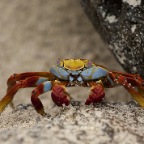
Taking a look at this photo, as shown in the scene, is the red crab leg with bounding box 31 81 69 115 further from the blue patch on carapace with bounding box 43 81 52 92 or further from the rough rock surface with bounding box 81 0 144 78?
the rough rock surface with bounding box 81 0 144 78

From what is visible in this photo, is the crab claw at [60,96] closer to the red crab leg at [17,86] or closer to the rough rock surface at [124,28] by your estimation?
the red crab leg at [17,86]

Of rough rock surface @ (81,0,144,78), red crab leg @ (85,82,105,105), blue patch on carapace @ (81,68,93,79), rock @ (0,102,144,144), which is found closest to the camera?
rock @ (0,102,144,144)

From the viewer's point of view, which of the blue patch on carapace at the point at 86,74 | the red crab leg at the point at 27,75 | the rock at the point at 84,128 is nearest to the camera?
the rock at the point at 84,128

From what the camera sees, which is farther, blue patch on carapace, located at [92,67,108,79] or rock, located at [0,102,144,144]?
blue patch on carapace, located at [92,67,108,79]

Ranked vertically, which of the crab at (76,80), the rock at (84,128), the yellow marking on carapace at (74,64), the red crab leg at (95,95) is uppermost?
the yellow marking on carapace at (74,64)

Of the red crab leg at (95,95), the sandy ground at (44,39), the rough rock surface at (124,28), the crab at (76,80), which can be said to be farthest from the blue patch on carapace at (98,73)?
the sandy ground at (44,39)

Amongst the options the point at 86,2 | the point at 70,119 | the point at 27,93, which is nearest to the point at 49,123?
the point at 70,119

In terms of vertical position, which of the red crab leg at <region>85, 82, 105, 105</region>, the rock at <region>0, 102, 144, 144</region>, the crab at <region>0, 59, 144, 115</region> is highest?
the crab at <region>0, 59, 144, 115</region>

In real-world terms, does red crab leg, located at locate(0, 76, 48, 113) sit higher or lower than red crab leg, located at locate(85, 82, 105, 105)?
higher

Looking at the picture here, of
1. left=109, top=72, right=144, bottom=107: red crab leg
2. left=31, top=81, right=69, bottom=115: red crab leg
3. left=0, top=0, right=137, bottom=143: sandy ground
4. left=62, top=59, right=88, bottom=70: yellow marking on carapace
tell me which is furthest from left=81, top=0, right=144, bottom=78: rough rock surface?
left=0, top=0, right=137, bottom=143: sandy ground
